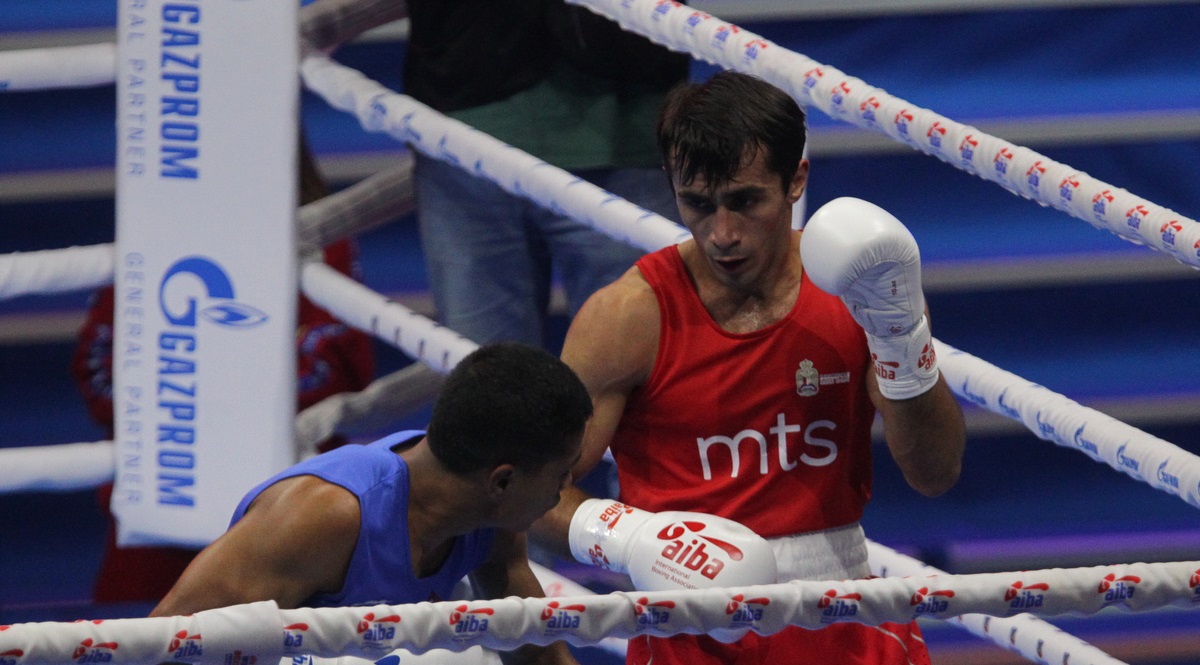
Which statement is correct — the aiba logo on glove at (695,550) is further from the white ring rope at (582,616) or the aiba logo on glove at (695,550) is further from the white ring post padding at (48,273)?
the white ring post padding at (48,273)

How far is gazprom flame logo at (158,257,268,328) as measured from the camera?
225 centimetres

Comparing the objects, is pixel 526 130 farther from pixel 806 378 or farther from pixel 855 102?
pixel 806 378

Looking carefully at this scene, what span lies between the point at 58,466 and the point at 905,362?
1352mm

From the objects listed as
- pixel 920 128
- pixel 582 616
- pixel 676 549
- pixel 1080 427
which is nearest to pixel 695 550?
pixel 676 549

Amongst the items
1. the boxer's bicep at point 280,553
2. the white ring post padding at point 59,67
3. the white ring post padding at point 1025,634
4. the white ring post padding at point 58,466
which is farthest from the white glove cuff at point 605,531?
the white ring post padding at point 59,67

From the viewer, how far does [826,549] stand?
1.72 metres

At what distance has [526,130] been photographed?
7.86 ft

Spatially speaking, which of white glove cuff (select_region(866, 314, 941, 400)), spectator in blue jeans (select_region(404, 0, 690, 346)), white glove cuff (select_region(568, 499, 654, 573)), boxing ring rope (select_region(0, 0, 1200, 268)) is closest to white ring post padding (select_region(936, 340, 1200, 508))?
boxing ring rope (select_region(0, 0, 1200, 268))

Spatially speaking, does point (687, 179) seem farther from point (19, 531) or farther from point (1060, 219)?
point (19, 531)

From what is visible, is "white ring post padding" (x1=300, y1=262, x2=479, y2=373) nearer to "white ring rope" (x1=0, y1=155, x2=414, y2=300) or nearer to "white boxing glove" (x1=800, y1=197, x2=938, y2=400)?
"white ring rope" (x1=0, y1=155, x2=414, y2=300)

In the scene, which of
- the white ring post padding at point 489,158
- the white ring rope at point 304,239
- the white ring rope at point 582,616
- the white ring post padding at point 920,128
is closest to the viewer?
the white ring rope at point 582,616

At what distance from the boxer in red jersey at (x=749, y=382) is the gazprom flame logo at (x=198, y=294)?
731 millimetres

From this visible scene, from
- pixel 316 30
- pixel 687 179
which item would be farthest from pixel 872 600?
pixel 316 30

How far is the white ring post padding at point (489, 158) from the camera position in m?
2.08
